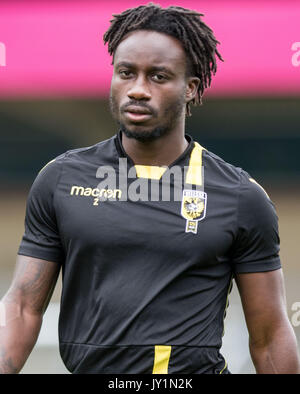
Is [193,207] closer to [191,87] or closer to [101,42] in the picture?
[191,87]

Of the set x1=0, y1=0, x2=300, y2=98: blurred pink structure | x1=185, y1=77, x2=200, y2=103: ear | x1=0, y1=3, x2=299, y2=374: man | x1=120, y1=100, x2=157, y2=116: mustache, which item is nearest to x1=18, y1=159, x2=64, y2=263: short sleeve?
x1=0, y1=3, x2=299, y2=374: man

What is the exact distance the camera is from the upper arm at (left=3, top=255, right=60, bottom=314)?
3.05m

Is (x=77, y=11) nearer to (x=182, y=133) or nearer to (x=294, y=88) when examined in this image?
(x=294, y=88)

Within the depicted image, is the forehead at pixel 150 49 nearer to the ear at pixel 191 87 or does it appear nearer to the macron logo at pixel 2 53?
the ear at pixel 191 87

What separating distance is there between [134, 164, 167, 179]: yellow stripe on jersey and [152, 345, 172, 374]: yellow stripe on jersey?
26.6 inches

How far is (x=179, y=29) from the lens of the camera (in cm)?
321

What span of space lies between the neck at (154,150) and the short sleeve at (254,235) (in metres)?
0.34

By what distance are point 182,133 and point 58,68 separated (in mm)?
8584

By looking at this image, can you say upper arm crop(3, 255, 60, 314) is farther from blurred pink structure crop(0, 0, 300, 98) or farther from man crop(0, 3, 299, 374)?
blurred pink structure crop(0, 0, 300, 98)

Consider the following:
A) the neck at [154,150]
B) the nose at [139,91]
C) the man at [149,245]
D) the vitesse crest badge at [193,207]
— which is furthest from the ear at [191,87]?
the vitesse crest badge at [193,207]

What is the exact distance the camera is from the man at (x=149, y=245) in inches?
116

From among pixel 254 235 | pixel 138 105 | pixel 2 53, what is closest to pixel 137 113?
pixel 138 105

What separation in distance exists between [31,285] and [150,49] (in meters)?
1.02

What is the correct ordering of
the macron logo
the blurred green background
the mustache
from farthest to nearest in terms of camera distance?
1. the blurred green background
2. the macron logo
3. the mustache
